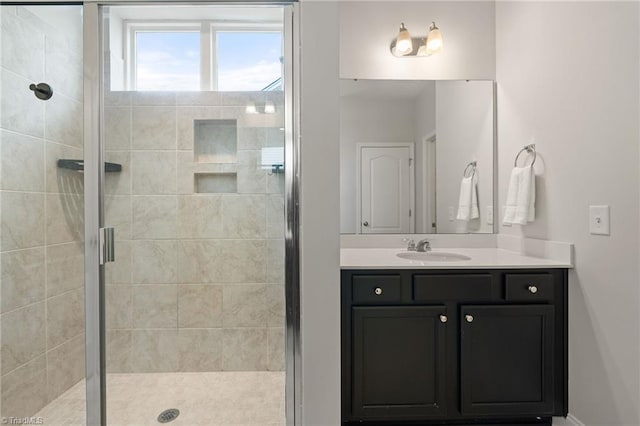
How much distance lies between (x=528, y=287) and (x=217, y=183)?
1.81 metres

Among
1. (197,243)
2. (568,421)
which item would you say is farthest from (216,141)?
(568,421)

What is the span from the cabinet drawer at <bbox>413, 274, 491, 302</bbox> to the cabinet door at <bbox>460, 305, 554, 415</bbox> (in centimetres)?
7

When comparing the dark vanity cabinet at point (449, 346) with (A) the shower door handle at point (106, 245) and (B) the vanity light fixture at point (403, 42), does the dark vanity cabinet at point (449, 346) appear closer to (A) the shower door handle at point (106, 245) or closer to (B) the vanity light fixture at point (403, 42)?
(A) the shower door handle at point (106, 245)

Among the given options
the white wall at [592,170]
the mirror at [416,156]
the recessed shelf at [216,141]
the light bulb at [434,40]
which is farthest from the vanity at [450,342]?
the light bulb at [434,40]

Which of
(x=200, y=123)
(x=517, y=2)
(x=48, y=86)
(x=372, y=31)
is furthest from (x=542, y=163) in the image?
(x=48, y=86)

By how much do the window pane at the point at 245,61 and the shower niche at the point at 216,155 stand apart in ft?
0.78

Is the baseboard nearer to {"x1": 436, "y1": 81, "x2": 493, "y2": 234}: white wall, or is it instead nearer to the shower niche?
{"x1": 436, "y1": 81, "x2": 493, "y2": 234}: white wall

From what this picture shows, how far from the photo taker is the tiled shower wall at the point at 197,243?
1824 mm

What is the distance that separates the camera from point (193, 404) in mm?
1748

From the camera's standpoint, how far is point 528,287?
59.7 inches

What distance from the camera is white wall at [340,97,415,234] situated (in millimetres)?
2092

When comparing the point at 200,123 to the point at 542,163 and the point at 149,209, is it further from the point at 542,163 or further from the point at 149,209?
the point at 542,163

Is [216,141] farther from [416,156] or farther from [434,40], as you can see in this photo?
[434,40]

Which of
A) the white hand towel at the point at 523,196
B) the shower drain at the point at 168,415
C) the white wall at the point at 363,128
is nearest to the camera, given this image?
the shower drain at the point at 168,415
